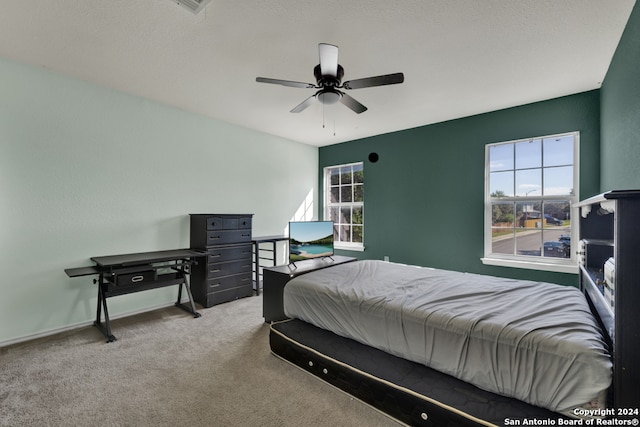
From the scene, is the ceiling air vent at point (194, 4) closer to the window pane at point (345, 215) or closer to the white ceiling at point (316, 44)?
the white ceiling at point (316, 44)

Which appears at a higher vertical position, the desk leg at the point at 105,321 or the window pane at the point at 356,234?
the window pane at the point at 356,234

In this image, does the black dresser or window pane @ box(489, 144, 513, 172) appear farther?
window pane @ box(489, 144, 513, 172)

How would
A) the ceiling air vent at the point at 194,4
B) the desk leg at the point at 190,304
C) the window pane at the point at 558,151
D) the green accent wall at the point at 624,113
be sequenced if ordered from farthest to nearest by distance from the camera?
the window pane at the point at 558,151 → the desk leg at the point at 190,304 → the green accent wall at the point at 624,113 → the ceiling air vent at the point at 194,4

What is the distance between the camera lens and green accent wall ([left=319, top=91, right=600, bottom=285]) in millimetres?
3408

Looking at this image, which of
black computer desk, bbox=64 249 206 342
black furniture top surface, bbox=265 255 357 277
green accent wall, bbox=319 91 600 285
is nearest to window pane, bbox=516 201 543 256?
green accent wall, bbox=319 91 600 285

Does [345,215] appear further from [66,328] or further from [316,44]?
[66,328]

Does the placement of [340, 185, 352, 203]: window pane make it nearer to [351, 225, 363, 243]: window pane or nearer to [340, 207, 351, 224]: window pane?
[340, 207, 351, 224]: window pane

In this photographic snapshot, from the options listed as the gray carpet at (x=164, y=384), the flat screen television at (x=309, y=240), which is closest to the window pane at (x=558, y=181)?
the flat screen television at (x=309, y=240)

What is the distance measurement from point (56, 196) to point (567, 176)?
582cm

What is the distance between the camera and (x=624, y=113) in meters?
2.31

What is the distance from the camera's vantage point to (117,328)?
9.98ft

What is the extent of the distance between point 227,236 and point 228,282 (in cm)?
63

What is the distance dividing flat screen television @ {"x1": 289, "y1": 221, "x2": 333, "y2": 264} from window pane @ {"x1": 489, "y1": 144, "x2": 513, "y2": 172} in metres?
2.53

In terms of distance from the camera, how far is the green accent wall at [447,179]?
3.41 metres
